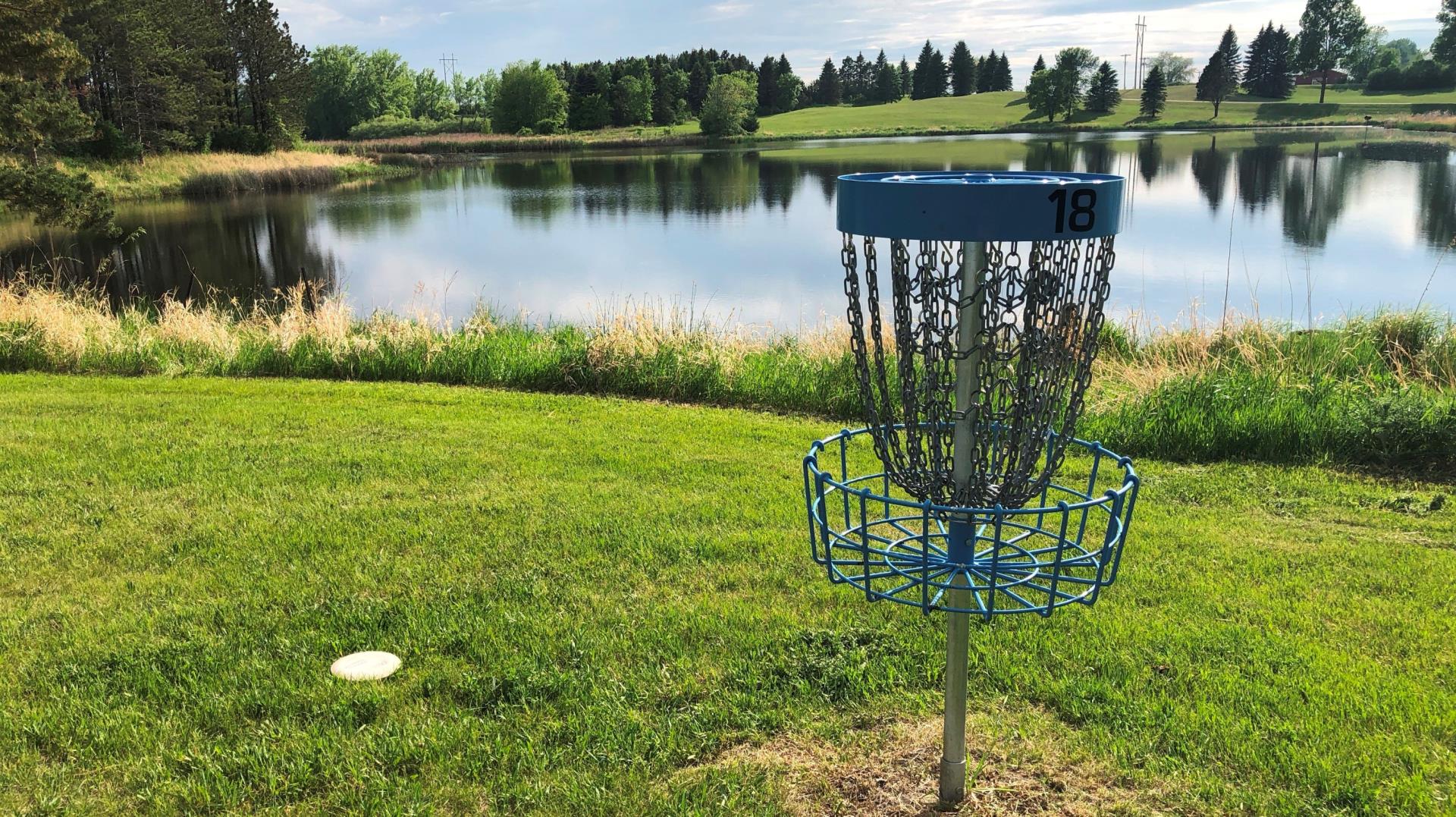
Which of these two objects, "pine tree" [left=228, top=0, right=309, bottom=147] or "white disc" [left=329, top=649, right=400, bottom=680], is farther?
"pine tree" [left=228, top=0, right=309, bottom=147]

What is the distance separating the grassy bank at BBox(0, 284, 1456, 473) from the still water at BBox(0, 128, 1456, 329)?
4.08ft

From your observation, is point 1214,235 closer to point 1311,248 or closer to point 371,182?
point 1311,248

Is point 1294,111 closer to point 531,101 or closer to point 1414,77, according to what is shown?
point 1414,77

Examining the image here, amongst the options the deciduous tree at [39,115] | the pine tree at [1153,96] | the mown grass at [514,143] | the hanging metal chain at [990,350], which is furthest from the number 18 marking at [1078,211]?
the pine tree at [1153,96]

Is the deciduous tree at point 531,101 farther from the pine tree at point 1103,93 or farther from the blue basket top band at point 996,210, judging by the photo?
the blue basket top band at point 996,210

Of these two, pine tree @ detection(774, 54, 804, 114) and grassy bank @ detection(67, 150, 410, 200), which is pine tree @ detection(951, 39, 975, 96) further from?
grassy bank @ detection(67, 150, 410, 200)

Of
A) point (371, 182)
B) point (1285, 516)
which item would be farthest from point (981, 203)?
point (371, 182)

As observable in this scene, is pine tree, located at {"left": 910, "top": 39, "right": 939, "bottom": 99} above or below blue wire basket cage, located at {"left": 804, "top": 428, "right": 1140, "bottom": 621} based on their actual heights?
above

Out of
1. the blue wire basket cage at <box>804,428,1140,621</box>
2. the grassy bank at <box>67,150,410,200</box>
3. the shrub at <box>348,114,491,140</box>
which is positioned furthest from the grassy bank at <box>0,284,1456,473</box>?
the shrub at <box>348,114,491,140</box>

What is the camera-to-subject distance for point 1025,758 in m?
2.79

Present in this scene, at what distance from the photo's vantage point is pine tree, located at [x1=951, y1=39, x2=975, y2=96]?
112m

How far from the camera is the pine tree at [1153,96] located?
85.8 metres

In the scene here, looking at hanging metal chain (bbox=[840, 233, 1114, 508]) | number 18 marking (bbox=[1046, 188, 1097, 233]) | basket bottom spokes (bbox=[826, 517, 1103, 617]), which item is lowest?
basket bottom spokes (bbox=[826, 517, 1103, 617])

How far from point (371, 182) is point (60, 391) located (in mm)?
40876
